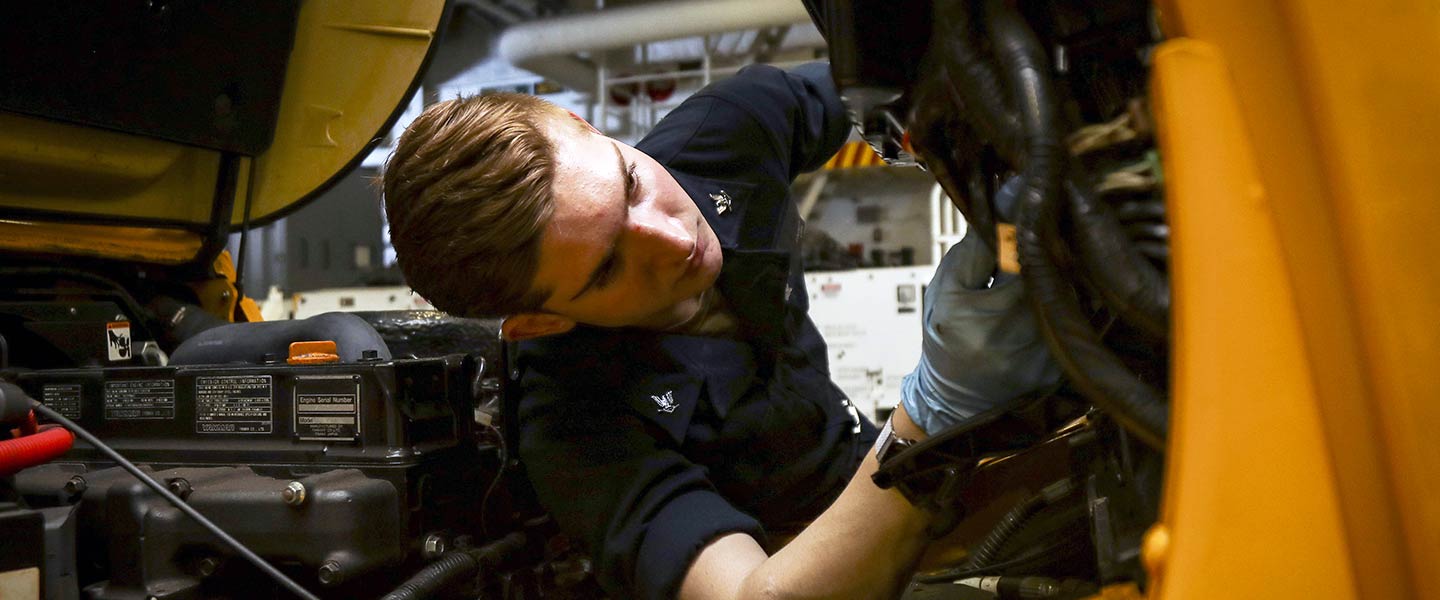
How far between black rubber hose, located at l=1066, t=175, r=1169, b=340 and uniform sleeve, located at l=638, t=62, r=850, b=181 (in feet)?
3.49

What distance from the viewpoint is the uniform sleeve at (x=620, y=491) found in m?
1.16

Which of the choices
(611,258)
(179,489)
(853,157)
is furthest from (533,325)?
(853,157)

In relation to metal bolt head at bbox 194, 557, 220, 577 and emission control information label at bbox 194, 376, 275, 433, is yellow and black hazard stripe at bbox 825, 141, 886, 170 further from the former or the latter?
metal bolt head at bbox 194, 557, 220, 577

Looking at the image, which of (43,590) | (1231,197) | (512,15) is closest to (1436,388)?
(1231,197)

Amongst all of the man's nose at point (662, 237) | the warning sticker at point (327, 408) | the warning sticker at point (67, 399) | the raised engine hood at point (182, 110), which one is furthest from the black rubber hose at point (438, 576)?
the raised engine hood at point (182, 110)

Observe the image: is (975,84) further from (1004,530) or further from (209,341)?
(209,341)

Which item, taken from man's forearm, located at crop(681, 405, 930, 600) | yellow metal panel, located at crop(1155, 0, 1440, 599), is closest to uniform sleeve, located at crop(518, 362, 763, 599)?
man's forearm, located at crop(681, 405, 930, 600)

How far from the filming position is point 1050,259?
63 cm

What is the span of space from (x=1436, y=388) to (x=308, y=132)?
2.18 meters

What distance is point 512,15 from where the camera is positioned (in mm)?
7035

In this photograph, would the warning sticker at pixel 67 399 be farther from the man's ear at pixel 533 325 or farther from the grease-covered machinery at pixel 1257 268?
the grease-covered machinery at pixel 1257 268

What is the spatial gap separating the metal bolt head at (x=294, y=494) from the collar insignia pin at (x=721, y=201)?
0.78 meters

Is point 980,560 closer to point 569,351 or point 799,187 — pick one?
point 569,351

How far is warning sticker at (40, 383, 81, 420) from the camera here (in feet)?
5.32
